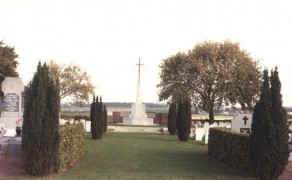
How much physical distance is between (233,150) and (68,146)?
232 inches

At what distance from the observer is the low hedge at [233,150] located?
15.6m

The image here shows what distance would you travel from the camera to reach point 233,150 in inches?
679

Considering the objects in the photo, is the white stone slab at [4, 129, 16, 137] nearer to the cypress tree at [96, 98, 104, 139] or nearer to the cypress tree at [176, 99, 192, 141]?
the cypress tree at [96, 98, 104, 139]

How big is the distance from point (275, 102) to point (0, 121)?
20429 mm

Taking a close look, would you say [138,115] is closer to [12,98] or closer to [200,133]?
[200,133]

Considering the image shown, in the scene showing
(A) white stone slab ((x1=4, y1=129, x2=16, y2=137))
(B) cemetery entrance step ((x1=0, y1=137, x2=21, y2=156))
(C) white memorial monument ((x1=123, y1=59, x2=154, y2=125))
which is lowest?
(B) cemetery entrance step ((x1=0, y1=137, x2=21, y2=156))

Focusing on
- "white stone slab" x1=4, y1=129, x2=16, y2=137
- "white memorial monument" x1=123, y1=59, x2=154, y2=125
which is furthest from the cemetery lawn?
"white memorial monument" x1=123, y1=59, x2=154, y2=125

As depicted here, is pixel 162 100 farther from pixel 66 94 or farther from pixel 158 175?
pixel 158 175

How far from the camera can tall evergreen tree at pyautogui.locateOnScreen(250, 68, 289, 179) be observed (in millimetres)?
14430

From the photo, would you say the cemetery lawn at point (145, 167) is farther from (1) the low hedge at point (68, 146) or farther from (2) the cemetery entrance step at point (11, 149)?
(2) the cemetery entrance step at point (11, 149)

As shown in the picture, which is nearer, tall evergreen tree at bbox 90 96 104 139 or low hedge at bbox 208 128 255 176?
low hedge at bbox 208 128 255 176

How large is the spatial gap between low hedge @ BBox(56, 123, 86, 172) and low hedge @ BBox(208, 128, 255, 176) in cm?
577

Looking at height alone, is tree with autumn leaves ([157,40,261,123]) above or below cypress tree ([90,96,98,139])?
above

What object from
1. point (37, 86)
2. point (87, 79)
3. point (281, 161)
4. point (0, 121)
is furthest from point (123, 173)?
point (87, 79)
